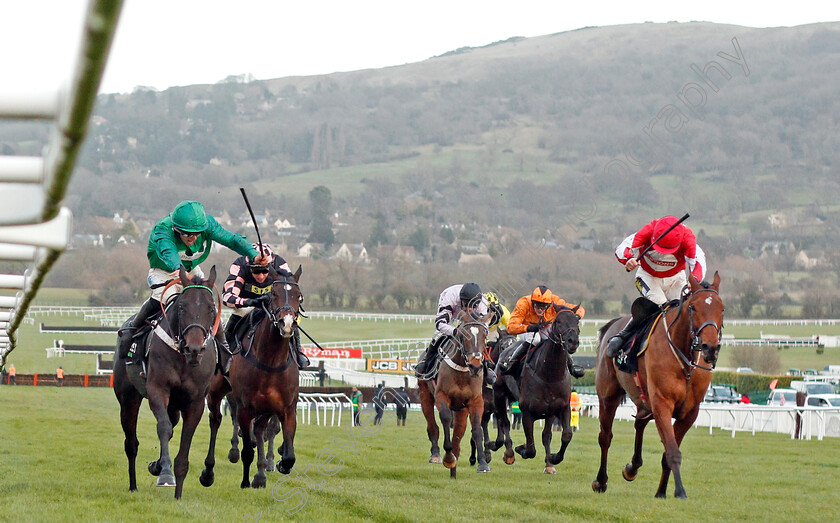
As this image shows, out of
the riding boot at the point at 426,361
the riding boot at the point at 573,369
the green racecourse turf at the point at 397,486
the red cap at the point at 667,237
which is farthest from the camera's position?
the riding boot at the point at 426,361

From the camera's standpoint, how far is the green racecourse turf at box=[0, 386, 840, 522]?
8.84 m

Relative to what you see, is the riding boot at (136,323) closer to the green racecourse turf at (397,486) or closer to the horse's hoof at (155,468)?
the horse's hoof at (155,468)

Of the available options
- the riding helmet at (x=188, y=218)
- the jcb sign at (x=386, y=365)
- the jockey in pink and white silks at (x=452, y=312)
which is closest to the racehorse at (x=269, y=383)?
the riding helmet at (x=188, y=218)

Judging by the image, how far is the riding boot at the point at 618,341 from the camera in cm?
1126

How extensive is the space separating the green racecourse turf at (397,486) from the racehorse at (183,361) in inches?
22.0

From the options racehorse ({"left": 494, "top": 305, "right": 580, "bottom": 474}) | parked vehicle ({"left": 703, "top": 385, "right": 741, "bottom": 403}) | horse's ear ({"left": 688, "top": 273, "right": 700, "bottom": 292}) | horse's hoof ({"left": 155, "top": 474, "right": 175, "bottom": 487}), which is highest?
horse's ear ({"left": 688, "top": 273, "right": 700, "bottom": 292})

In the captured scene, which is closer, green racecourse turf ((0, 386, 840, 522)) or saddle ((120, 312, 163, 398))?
green racecourse turf ((0, 386, 840, 522))

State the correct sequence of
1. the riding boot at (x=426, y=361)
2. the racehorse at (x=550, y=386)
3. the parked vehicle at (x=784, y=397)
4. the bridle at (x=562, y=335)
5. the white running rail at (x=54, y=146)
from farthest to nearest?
1. the parked vehicle at (x=784, y=397)
2. the riding boot at (x=426, y=361)
3. the racehorse at (x=550, y=386)
4. the bridle at (x=562, y=335)
5. the white running rail at (x=54, y=146)

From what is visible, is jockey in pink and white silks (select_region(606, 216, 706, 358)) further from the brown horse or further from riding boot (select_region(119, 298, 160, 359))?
riding boot (select_region(119, 298, 160, 359))

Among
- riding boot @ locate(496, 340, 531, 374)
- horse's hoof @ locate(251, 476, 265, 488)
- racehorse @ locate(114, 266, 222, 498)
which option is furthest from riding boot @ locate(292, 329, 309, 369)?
riding boot @ locate(496, 340, 531, 374)

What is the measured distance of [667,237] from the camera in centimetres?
1121

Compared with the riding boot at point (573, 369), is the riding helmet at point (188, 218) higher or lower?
higher

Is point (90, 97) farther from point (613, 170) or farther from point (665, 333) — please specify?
point (613, 170)

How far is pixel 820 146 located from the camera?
19312 cm
